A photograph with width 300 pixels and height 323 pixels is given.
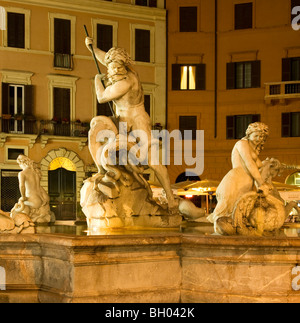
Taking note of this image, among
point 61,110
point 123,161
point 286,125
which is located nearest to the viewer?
point 123,161

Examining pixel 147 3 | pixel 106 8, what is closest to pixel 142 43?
pixel 147 3

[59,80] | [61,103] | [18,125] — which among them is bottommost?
[18,125]

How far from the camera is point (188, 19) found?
98.3 ft

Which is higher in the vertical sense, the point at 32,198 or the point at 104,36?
the point at 104,36

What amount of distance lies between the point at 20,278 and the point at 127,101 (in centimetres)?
280

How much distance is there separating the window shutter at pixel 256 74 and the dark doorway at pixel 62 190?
860 cm

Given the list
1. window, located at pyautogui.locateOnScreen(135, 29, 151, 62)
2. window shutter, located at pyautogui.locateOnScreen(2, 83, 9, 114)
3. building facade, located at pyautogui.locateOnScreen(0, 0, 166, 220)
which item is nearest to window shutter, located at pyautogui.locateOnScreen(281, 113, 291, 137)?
building facade, located at pyautogui.locateOnScreen(0, 0, 166, 220)

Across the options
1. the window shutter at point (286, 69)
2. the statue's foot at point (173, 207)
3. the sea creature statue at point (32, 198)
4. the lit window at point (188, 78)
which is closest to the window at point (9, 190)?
the lit window at point (188, 78)

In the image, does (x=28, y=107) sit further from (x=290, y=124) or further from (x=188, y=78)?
(x=290, y=124)

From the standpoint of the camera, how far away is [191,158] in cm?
2927

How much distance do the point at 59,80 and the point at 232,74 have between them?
743 centimetres

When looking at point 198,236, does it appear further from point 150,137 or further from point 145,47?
point 145,47

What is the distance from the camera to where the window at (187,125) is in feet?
96.8
